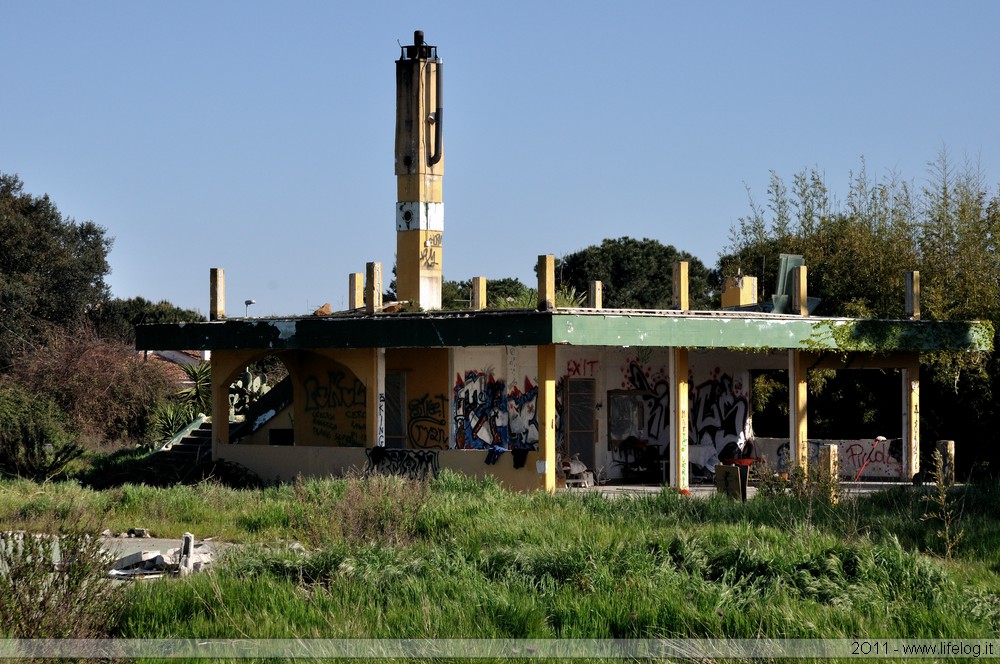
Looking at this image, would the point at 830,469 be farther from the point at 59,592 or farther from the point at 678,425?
the point at 59,592

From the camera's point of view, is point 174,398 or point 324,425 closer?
point 324,425

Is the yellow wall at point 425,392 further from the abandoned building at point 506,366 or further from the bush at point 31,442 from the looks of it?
the bush at point 31,442

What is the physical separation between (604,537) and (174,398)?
2681 centimetres

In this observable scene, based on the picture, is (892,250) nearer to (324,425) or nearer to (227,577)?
(324,425)

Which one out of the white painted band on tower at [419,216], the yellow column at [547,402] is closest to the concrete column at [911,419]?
the yellow column at [547,402]

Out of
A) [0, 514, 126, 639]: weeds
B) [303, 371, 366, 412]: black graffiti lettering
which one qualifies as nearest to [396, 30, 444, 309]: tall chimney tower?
[303, 371, 366, 412]: black graffiti lettering

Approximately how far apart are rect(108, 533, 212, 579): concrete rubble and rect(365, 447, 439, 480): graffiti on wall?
7.37 metres

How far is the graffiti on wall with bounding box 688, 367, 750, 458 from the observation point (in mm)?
25766

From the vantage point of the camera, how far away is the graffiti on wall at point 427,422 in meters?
24.0

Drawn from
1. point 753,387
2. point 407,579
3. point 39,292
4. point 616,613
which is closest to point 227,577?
point 407,579

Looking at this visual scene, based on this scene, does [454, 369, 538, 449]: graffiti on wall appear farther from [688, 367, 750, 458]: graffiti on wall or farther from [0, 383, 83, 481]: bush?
[0, 383, 83, 481]: bush

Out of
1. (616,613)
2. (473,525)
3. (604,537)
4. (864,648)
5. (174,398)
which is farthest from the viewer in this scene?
(174,398)

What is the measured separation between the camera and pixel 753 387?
30.3m

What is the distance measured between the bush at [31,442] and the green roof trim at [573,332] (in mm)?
3054
